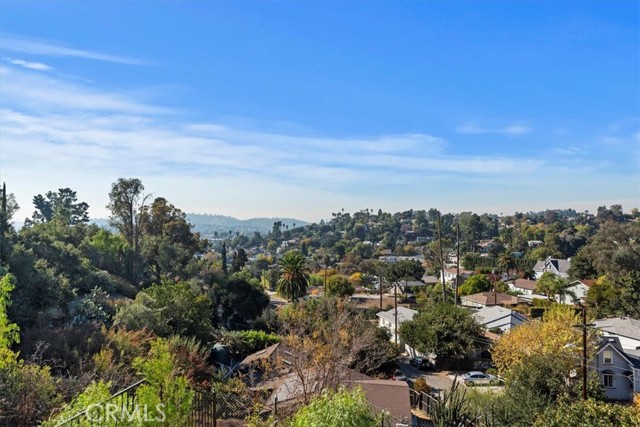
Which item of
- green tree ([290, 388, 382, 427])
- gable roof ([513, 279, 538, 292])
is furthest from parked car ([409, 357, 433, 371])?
gable roof ([513, 279, 538, 292])

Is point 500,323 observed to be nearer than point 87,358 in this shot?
No

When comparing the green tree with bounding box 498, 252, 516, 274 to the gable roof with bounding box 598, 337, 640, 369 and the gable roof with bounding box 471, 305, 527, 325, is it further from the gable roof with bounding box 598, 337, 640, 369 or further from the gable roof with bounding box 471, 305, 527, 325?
the gable roof with bounding box 598, 337, 640, 369

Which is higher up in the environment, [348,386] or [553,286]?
[348,386]

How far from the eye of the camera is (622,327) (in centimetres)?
2775

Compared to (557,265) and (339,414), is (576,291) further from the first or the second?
(339,414)

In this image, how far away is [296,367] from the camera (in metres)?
11.9

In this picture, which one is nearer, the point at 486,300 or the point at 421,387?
the point at 421,387

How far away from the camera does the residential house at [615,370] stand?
70.4 ft

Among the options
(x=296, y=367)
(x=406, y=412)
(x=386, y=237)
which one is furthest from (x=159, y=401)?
(x=386, y=237)

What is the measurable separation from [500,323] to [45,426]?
31.4m

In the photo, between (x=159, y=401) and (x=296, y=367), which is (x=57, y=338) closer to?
(x=296, y=367)

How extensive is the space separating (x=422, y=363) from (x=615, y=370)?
9.63m

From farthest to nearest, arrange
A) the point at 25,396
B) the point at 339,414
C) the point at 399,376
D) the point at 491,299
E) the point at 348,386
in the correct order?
the point at 491,299
the point at 399,376
the point at 348,386
the point at 25,396
the point at 339,414
